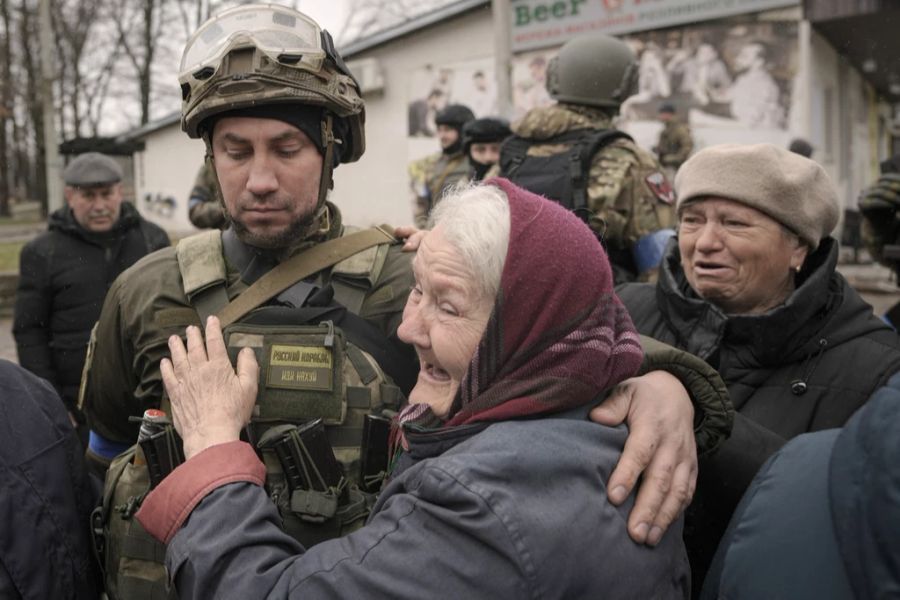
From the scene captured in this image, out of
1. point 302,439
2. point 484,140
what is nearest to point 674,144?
point 484,140

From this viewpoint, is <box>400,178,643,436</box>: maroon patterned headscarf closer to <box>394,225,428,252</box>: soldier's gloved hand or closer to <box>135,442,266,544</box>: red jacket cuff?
<box>135,442,266,544</box>: red jacket cuff

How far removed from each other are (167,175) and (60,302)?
71.5 ft

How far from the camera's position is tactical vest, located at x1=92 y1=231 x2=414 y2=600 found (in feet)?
6.55

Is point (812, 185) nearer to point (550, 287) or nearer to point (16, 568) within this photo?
point (550, 287)

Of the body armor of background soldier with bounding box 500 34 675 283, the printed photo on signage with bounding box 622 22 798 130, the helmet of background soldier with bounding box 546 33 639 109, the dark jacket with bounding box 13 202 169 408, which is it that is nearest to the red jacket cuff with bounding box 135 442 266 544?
the body armor of background soldier with bounding box 500 34 675 283

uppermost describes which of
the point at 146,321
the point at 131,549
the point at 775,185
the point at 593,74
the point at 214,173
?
the point at 593,74

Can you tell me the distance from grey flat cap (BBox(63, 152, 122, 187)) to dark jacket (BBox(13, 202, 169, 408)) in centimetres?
28

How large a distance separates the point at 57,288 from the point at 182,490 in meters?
3.76

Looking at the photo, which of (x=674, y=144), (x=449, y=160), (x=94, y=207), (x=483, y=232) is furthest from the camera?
(x=674, y=144)

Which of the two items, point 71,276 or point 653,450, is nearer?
point 653,450

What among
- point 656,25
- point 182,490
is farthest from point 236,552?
point 656,25

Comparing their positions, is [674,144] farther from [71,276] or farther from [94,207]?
[71,276]

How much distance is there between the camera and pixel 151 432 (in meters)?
2.05

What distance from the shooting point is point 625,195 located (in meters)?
3.88
